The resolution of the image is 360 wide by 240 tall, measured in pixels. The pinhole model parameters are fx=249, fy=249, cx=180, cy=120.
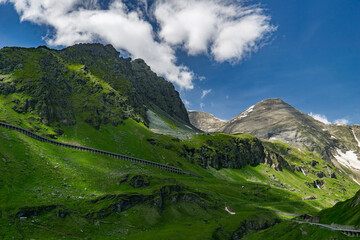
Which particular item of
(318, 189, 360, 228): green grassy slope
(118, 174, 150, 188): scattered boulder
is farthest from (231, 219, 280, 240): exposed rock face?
(118, 174, 150, 188): scattered boulder

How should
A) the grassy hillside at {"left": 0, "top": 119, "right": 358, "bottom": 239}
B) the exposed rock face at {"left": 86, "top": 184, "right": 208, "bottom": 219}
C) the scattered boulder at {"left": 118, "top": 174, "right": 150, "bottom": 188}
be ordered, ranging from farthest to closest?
the scattered boulder at {"left": 118, "top": 174, "right": 150, "bottom": 188} → the exposed rock face at {"left": 86, "top": 184, "right": 208, "bottom": 219} → the grassy hillside at {"left": 0, "top": 119, "right": 358, "bottom": 239}

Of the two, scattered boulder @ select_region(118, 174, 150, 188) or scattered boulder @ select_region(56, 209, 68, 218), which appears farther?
scattered boulder @ select_region(118, 174, 150, 188)

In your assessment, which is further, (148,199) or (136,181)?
(136,181)

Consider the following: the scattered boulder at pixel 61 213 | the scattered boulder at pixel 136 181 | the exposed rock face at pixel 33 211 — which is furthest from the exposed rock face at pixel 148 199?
the scattered boulder at pixel 136 181

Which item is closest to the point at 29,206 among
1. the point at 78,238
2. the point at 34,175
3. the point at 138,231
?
the point at 78,238

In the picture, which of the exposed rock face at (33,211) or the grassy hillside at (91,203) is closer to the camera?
the exposed rock face at (33,211)

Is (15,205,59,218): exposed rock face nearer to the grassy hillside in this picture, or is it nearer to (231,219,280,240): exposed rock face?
the grassy hillside

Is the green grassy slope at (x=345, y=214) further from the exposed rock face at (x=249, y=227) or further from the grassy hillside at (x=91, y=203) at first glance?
the grassy hillside at (x=91, y=203)

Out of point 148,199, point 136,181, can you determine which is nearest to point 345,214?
point 148,199

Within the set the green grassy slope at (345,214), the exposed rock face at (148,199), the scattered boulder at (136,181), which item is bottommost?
the exposed rock face at (148,199)

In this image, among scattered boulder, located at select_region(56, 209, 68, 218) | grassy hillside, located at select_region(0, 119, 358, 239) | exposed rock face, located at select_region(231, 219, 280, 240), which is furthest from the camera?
exposed rock face, located at select_region(231, 219, 280, 240)

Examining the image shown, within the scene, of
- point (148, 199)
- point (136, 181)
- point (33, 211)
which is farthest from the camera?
point (136, 181)

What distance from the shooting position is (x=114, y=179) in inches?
5507

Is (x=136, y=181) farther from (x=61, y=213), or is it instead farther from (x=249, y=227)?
(x=249, y=227)
